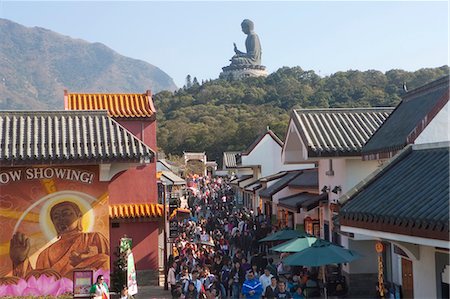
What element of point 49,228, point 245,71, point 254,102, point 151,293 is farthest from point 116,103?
point 245,71

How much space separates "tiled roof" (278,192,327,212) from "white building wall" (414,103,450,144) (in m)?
6.89

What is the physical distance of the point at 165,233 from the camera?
18.6m

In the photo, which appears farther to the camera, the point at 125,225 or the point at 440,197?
the point at 125,225

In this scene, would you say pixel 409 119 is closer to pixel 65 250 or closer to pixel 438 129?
A: pixel 438 129

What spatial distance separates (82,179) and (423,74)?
83.9m

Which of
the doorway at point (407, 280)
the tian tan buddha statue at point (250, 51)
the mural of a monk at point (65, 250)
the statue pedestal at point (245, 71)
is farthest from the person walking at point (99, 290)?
the tian tan buddha statue at point (250, 51)

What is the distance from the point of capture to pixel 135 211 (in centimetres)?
1894

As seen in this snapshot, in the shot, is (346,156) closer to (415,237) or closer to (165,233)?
(165,233)

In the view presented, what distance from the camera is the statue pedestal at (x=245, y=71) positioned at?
449 feet

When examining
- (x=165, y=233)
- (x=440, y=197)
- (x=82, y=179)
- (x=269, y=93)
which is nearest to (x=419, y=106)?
(x=440, y=197)

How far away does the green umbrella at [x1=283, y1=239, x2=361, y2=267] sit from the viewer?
484 inches

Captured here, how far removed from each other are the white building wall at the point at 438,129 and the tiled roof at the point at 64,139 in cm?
612

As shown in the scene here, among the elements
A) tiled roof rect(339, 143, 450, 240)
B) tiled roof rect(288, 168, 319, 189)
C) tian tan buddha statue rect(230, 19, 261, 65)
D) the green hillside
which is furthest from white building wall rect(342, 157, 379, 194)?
tian tan buddha statue rect(230, 19, 261, 65)

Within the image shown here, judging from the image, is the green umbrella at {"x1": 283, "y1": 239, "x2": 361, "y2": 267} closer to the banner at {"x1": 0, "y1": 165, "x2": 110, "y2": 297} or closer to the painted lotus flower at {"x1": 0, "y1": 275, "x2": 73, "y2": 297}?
the banner at {"x1": 0, "y1": 165, "x2": 110, "y2": 297}
